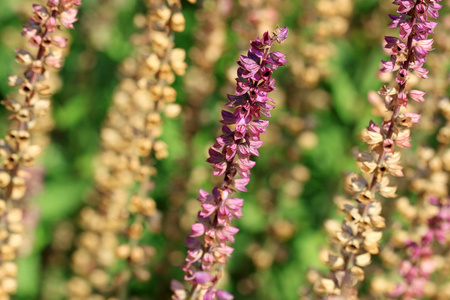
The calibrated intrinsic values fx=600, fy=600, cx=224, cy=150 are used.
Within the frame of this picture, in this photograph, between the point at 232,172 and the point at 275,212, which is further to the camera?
the point at 275,212

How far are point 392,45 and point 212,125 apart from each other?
2452 millimetres

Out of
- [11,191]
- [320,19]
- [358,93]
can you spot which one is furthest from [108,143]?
[358,93]

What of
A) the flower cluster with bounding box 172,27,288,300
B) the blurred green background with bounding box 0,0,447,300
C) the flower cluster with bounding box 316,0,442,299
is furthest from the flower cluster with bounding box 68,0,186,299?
the flower cluster with bounding box 316,0,442,299

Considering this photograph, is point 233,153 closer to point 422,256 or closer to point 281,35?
point 281,35

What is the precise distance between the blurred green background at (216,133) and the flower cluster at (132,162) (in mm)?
314

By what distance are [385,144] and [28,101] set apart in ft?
4.07

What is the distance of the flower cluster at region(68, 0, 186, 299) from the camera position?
240cm

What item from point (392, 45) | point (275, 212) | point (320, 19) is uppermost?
point (320, 19)

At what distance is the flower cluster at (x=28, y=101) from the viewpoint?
2.02 meters

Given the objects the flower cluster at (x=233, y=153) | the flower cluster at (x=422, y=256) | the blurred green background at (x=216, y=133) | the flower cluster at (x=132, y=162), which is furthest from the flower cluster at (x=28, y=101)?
the flower cluster at (x=422, y=256)

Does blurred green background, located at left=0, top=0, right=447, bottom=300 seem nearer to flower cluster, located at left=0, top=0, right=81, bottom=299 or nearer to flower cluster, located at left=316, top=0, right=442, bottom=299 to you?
flower cluster, located at left=0, top=0, right=81, bottom=299

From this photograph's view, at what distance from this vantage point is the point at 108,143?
11.3 ft

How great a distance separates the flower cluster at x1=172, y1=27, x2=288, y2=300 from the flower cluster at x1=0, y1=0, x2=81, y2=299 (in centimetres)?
68

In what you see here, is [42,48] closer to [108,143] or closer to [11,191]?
[11,191]
